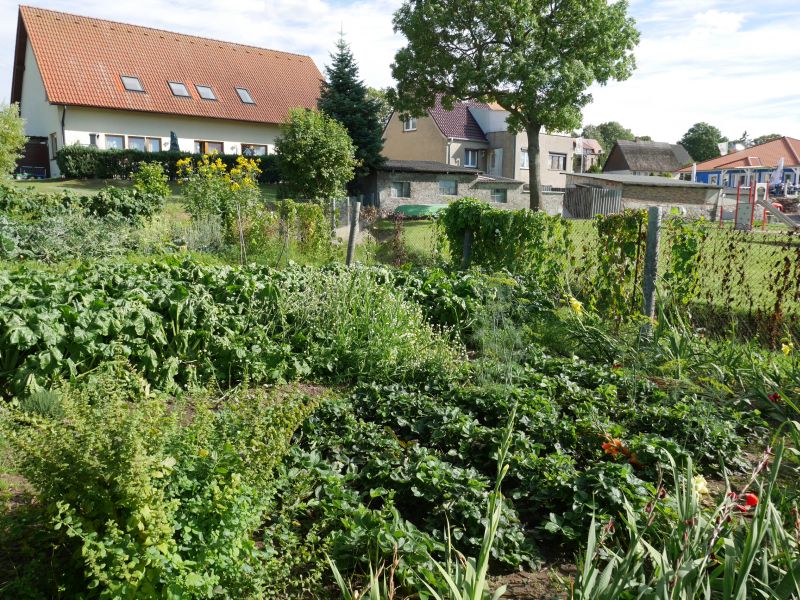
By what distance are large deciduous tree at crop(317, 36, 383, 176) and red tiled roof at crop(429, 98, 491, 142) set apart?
11635 mm

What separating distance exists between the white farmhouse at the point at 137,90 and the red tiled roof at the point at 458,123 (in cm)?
847

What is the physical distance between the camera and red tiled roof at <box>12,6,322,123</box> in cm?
2969

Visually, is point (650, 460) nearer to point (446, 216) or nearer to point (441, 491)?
point (441, 491)

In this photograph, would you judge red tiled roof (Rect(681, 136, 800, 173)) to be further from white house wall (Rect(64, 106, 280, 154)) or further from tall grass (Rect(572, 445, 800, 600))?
tall grass (Rect(572, 445, 800, 600))

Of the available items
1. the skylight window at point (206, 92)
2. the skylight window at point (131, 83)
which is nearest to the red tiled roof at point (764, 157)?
the skylight window at point (206, 92)

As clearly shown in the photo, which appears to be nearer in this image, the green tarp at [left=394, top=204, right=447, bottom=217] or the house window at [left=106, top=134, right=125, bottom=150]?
the green tarp at [left=394, top=204, right=447, bottom=217]

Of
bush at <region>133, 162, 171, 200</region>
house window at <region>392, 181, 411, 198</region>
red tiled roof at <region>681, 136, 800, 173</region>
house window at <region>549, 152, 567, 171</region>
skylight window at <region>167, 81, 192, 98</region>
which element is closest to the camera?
bush at <region>133, 162, 171, 200</region>

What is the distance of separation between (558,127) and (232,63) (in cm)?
1840

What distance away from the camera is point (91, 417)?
2797 millimetres

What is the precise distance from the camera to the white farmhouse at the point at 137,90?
29594 mm

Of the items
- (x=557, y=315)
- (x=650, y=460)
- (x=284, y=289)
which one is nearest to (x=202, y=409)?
(x=650, y=460)

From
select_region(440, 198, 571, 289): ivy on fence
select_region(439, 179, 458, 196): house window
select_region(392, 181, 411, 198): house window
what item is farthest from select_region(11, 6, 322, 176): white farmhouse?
select_region(440, 198, 571, 289): ivy on fence

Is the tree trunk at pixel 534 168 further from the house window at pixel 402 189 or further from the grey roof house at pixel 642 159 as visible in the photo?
the grey roof house at pixel 642 159

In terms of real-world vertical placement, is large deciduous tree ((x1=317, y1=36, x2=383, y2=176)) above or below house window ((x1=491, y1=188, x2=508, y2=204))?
above
